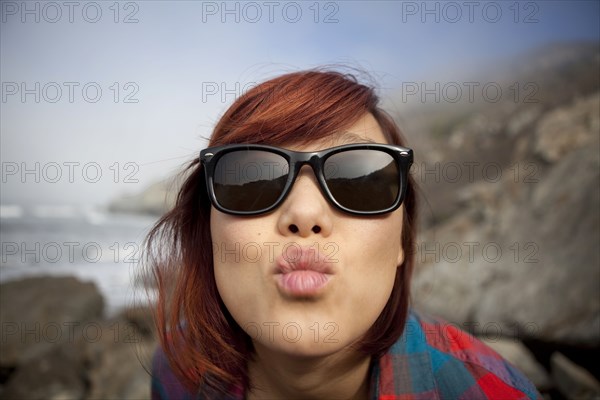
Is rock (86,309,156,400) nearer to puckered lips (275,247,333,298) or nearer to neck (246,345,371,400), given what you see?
neck (246,345,371,400)

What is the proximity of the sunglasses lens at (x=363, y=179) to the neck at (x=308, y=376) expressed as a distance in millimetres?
659

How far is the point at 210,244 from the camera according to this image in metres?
1.71

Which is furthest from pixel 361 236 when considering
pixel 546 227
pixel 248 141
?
pixel 546 227

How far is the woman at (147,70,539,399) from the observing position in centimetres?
122

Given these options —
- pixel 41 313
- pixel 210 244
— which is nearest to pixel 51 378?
pixel 41 313

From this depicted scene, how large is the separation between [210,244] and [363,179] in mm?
802

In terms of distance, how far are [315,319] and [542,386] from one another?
7.15 ft

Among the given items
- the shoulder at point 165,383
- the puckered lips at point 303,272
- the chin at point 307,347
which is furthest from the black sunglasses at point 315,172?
the shoulder at point 165,383

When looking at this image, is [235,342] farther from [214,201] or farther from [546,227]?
[546,227]

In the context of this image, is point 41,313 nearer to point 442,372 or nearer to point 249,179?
point 249,179

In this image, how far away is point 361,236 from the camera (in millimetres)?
1296

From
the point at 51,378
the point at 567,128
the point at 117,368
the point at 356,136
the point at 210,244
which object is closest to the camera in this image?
the point at 356,136

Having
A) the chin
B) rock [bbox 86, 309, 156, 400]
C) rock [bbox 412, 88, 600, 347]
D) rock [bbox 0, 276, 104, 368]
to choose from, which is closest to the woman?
the chin

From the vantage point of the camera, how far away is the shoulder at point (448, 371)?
4.88 ft
